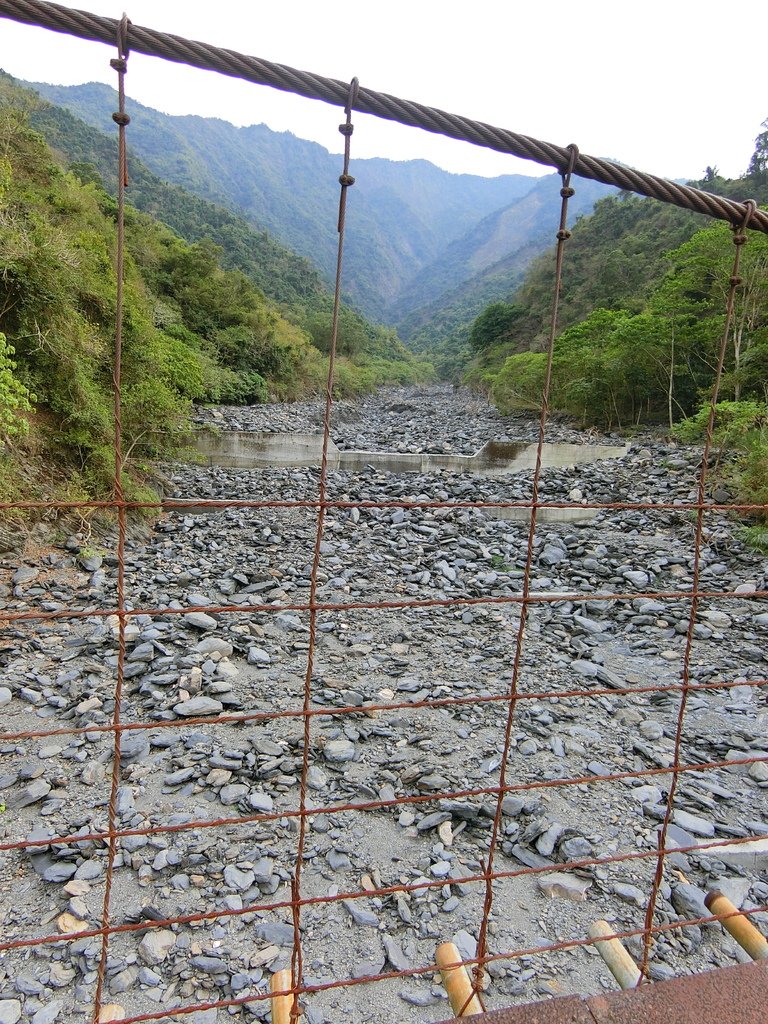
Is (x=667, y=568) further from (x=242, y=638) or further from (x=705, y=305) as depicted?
(x=705, y=305)

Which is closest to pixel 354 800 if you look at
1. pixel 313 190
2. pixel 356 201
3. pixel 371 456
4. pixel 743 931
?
pixel 743 931

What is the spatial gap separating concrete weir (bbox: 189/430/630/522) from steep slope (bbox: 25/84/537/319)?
4229 cm

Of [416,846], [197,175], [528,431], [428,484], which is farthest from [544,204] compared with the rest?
[416,846]

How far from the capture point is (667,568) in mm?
7148

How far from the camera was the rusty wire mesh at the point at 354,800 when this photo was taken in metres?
1.10

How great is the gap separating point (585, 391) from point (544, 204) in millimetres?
139100

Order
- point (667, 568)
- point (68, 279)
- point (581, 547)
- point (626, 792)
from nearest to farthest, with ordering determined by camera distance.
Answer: point (626, 792)
point (68, 279)
point (667, 568)
point (581, 547)

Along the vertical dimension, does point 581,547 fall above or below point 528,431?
below

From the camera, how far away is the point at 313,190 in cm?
10838

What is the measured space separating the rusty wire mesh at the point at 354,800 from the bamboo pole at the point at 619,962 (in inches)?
3.7

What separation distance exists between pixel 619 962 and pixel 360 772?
2.18 meters

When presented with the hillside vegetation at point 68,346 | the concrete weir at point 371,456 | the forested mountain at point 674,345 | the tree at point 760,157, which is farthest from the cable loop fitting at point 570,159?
the tree at point 760,157

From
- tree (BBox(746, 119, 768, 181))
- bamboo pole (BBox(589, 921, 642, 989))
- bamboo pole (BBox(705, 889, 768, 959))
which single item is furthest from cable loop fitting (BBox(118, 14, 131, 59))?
tree (BBox(746, 119, 768, 181))

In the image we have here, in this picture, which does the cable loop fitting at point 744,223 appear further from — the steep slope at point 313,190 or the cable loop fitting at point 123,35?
the steep slope at point 313,190
